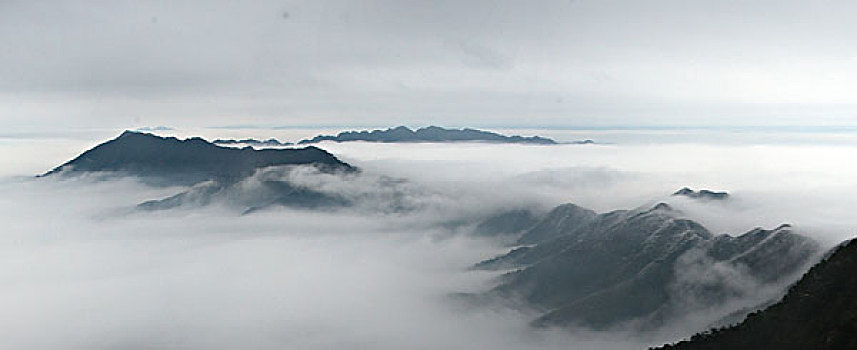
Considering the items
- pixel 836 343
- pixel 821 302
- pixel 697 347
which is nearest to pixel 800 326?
pixel 821 302

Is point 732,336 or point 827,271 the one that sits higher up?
point 827,271

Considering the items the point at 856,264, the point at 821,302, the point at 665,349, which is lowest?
the point at 665,349

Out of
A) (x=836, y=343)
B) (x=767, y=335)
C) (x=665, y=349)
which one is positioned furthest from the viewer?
(x=665, y=349)

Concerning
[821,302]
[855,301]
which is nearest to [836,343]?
[855,301]

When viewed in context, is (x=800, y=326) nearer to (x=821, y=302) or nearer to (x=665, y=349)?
(x=821, y=302)

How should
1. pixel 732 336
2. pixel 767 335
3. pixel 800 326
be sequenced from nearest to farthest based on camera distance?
pixel 800 326
pixel 767 335
pixel 732 336

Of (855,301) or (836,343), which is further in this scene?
(855,301)
